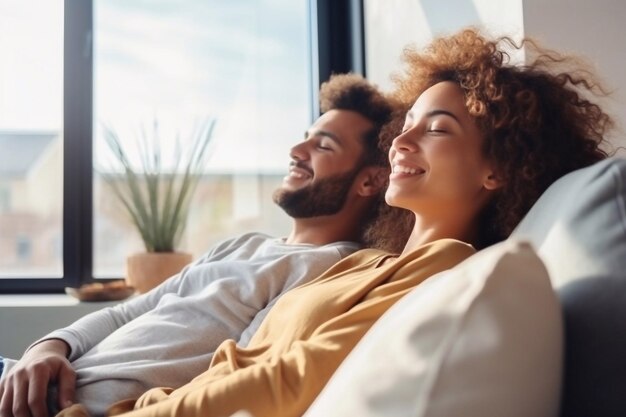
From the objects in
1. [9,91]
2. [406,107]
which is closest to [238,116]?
[9,91]

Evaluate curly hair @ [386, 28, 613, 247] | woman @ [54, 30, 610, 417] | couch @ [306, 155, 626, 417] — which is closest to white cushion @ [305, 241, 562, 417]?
couch @ [306, 155, 626, 417]

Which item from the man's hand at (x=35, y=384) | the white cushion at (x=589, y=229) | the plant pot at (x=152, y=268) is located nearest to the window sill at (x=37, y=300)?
the plant pot at (x=152, y=268)

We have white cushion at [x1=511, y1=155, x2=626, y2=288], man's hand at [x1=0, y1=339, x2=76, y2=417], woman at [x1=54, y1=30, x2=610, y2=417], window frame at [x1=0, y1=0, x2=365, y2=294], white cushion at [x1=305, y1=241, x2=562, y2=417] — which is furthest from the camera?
window frame at [x1=0, y1=0, x2=365, y2=294]

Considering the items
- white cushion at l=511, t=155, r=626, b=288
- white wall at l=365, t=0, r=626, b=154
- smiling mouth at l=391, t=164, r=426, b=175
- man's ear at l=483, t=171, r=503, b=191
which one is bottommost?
A: white cushion at l=511, t=155, r=626, b=288

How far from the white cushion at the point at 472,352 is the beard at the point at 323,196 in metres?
1.10

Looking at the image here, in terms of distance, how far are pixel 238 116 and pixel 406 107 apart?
4.50 feet

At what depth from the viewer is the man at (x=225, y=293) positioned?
4.61 ft

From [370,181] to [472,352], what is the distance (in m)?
1.21

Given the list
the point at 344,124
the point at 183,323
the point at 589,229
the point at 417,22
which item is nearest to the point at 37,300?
the point at 183,323

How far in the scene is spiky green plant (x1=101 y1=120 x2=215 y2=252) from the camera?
2.59m

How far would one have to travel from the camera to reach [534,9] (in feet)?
4.88

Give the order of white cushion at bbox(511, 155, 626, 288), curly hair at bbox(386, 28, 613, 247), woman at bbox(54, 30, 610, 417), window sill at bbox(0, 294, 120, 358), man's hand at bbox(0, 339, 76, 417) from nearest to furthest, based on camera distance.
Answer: white cushion at bbox(511, 155, 626, 288) → woman at bbox(54, 30, 610, 417) → curly hair at bbox(386, 28, 613, 247) → man's hand at bbox(0, 339, 76, 417) → window sill at bbox(0, 294, 120, 358)

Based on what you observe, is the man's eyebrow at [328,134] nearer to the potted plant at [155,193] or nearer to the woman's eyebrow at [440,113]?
the woman's eyebrow at [440,113]

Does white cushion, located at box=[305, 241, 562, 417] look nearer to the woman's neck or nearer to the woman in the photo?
the woman
